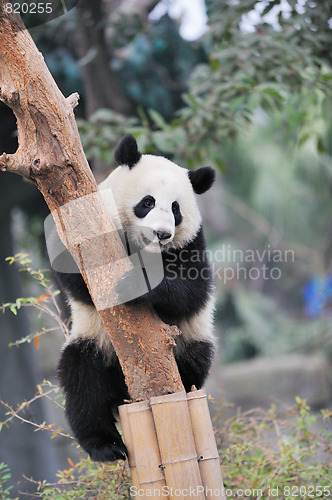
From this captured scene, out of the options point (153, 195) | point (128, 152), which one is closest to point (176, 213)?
point (153, 195)

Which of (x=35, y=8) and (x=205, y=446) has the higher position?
(x=35, y=8)

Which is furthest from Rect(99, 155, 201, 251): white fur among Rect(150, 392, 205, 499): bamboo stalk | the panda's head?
Rect(150, 392, 205, 499): bamboo stalk

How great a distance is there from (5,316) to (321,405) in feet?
17.0

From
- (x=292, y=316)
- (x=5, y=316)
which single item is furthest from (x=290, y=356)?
(x=5, y=316)

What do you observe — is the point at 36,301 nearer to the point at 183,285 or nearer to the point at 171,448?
the point at 183,285

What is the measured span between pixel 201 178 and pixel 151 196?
0.40 metres

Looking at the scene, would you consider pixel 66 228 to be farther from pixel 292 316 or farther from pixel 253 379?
pixel 292 316

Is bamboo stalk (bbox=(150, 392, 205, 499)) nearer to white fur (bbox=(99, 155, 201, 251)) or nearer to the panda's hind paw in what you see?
the panda's hind paw

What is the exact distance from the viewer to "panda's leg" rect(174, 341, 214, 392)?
118 inches

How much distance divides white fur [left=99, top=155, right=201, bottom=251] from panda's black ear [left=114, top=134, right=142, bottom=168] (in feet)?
0.10

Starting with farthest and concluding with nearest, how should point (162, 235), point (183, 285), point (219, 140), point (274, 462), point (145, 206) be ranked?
1. point (219, 140)
2. point (274, 462)
3. point (145, 206)
4. point (183, 285)
5. point (162, 235)

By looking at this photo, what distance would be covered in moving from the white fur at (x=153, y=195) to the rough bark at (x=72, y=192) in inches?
15.1

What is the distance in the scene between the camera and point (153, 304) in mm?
2682

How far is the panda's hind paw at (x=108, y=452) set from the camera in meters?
2.71
